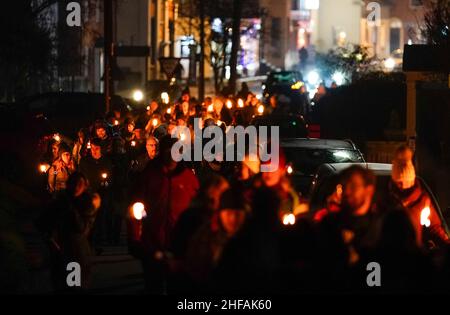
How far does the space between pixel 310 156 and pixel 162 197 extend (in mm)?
6722

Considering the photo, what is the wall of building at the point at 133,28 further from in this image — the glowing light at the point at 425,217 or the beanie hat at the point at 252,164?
the glowing light at the point at 425,217

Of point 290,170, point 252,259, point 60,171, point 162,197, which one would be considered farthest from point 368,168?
point 252,259

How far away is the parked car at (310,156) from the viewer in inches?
712

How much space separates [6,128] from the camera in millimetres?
24000

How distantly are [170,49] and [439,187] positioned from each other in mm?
38642

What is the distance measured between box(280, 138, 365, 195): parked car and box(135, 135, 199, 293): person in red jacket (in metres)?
5.87

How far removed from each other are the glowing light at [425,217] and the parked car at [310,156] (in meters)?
5.17

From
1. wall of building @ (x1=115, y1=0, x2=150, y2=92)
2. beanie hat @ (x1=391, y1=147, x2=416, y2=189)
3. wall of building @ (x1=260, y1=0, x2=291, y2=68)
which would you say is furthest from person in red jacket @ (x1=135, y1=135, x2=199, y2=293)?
wall of building @ (x1=260, y1=0, x2=291, y2=68)

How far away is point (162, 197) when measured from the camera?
12055 mm

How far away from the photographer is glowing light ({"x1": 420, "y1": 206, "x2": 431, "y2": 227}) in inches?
490

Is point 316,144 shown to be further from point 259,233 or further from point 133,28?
point 133,28

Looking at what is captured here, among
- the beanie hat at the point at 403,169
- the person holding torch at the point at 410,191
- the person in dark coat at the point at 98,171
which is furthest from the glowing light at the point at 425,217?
the person in dark coat at the point at 98,171

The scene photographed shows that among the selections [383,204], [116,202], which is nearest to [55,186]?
[116,202]
